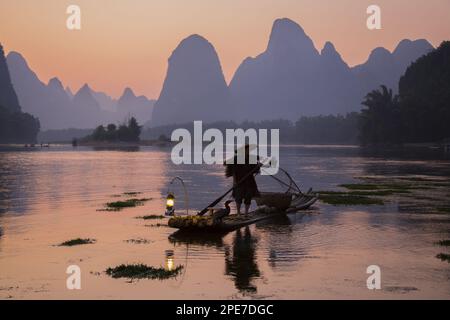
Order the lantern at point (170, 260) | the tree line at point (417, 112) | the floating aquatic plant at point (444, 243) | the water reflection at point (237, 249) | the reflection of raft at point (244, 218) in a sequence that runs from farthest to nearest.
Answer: the tree line at point (417, 112) → the reflection of raft at point (244, 218) → the floating aquatic plant at point (444, 243) → the lantern at point (170, 260) → the water reflection at point (237, 249)

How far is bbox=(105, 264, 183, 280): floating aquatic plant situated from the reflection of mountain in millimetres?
1338

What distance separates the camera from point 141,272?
13.5 m

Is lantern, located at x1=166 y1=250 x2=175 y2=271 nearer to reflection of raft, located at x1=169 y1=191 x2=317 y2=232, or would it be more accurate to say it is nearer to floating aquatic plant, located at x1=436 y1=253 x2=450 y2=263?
reflection of raft, located at x1=169 y1=191 x2=317 y2=232

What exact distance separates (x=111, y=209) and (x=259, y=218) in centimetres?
870

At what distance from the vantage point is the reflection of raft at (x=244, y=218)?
18.4 m

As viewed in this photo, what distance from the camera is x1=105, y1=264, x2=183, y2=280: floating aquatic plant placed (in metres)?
13.1

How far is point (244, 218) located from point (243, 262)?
19.8 feet

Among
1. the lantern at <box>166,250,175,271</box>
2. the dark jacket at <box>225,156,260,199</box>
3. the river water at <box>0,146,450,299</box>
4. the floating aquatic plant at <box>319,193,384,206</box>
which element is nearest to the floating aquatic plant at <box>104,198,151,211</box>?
the river water at <box>0,146,450,299</box>

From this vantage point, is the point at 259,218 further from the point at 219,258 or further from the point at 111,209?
the point at 111,209

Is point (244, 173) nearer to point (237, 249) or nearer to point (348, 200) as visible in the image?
point (237, 249)

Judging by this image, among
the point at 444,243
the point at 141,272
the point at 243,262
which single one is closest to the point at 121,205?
the point at 243,262

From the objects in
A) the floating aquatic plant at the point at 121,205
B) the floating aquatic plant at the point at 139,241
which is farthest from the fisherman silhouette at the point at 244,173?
the floating aquatic plant at the point at 121,205

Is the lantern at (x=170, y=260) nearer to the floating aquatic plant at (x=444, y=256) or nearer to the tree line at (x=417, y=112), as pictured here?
the floating aquatic plant at (x=444, y=256)

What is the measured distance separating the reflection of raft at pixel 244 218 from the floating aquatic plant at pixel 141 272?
14.2 ft
